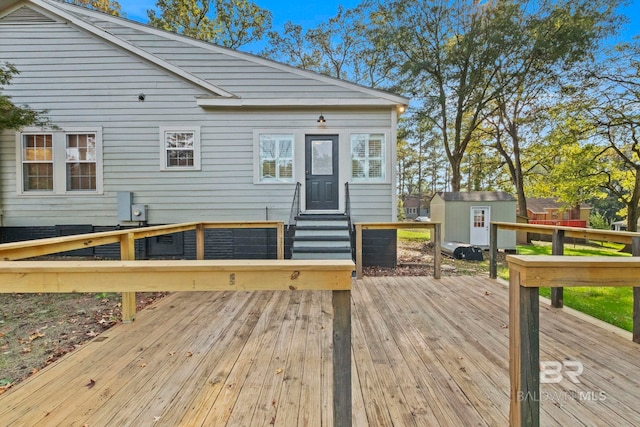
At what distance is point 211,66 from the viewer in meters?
6.43

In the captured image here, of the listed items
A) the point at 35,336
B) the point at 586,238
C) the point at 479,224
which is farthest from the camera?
the point at 479,224

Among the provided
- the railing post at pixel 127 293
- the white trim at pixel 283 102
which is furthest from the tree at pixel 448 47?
the railing post at pixel 127 293

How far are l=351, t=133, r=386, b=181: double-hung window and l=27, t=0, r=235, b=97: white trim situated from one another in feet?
9.63

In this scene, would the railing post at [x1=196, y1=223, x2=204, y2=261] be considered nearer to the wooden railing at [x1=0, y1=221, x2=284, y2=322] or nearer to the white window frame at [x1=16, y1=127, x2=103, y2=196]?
the wooden railing at [x1=0, y1=221, x2=284, y2=322]

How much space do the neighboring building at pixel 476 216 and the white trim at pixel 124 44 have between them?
7904 millimetres

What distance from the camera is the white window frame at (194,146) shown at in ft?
20.7

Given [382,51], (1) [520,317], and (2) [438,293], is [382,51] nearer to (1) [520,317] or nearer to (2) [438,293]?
(2) [438,293]

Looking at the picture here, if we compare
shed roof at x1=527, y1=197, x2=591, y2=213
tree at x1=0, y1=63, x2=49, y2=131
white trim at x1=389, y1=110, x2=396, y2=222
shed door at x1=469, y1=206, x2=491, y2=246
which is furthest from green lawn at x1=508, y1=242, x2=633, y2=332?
shed roof at x1=527, y1=197, x2=591, y2=213

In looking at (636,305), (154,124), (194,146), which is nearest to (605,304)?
(636,305)

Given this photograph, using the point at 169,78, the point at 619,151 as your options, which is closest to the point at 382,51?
the point at 169,78

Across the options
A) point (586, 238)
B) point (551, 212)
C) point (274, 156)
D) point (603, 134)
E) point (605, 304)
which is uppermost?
point (603, 134)

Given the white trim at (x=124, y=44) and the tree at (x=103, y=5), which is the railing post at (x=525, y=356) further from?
the tree at (x=103, y=5)

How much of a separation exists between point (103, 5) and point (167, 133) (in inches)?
348

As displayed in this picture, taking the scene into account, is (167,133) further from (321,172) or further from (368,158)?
(368,158)
